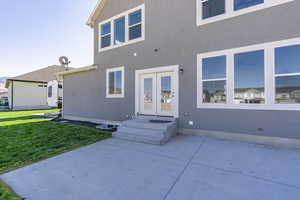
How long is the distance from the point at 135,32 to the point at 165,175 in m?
7.34

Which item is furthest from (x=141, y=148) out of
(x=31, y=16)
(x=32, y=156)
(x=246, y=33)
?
(x=31, y=16)

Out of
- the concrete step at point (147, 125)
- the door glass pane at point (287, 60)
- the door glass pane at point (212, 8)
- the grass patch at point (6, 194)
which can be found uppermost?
the door glass pane at point (212, 8)

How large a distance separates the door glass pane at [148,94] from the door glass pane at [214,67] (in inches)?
104

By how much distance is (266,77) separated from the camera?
15.7ft

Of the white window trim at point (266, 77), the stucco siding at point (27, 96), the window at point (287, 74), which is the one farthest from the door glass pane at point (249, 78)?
the stucco siding at point (27, 96)

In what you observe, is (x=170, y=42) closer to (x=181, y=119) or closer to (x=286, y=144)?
(x=181, y=119)

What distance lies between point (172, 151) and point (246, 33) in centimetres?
491

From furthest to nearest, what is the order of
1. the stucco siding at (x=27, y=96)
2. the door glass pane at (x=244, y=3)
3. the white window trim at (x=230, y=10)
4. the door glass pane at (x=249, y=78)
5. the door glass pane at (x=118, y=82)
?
the stucco siding at (x=27, y=96) → the door glass pane at (x=118, y=82) → the door glass pane at (x=244, y=3) → the door glass pane at (x=249, y=78) → the white window trim at (x=230, y=10)

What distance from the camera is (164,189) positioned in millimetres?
2451

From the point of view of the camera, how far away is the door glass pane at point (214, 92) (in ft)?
18.1

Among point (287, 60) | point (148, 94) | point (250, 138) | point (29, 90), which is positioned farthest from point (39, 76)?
point (287, 60)

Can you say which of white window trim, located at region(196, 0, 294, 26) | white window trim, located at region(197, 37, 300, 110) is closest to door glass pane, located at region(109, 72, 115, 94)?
white window trim, located at region(197, 37, 300, 110)

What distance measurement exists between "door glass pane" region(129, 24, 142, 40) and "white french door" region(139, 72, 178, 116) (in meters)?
2.27

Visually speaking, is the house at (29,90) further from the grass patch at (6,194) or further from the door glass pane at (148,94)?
the grass patch at (6,194)
